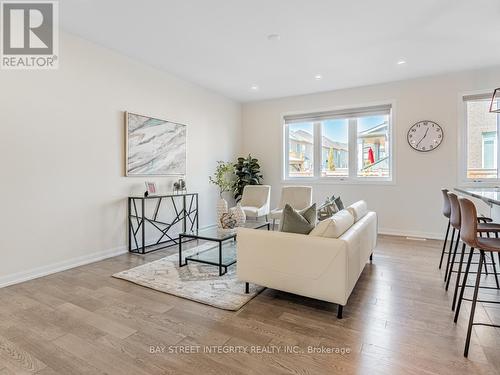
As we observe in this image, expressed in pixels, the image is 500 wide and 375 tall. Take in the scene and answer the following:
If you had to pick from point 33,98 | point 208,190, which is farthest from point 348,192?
point 33,98

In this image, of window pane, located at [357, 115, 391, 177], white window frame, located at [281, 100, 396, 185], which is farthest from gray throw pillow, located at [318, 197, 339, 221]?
window pane, located at [357, 115, 391, 177]

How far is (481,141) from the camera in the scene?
455cm

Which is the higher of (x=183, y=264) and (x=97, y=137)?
(x=97, y=137)

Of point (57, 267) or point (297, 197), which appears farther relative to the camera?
point (297, 197)

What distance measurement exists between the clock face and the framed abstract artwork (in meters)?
3.92

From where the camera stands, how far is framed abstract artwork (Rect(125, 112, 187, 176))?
4.04 meters

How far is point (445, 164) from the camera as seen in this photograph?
15.4 ft

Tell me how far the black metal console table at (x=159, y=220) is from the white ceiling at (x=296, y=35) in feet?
6.77

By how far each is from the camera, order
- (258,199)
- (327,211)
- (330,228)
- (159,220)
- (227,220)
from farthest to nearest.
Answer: (258,199)
(159,220)
(227,220)
(327,211)
(330,228)

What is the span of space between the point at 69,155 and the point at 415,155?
17.0 feet

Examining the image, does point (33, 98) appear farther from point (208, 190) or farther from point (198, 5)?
point (208, 190)

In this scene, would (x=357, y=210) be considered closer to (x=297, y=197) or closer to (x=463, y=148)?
(x=297, y=197)

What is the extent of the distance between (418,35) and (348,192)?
284cm

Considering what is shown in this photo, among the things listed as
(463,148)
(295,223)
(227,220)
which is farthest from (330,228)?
(463,148)
